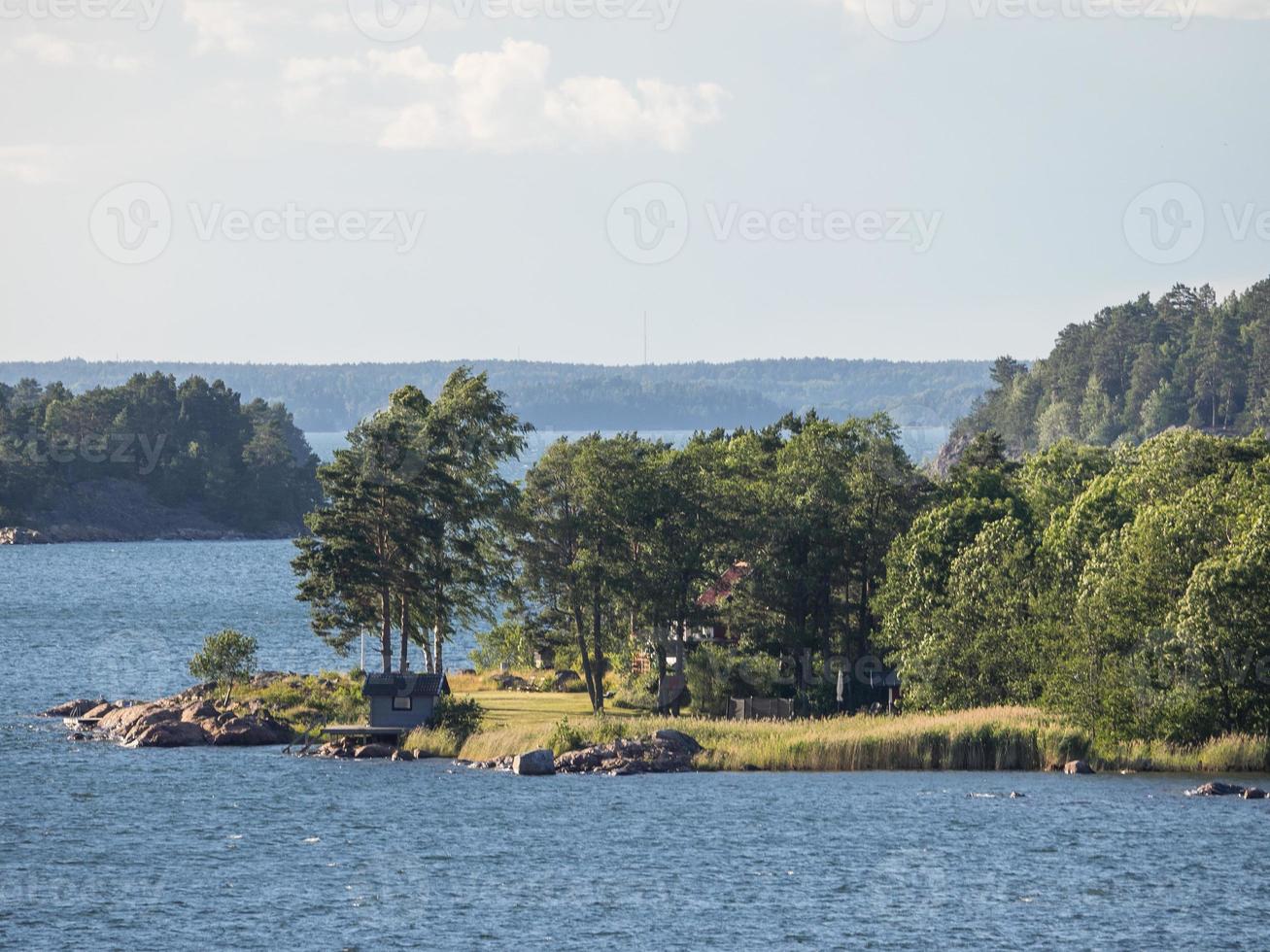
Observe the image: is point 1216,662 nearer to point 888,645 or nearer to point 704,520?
point 888,645

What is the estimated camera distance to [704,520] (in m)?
95.1

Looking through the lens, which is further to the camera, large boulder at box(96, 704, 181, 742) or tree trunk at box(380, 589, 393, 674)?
tree trunk at box(380, 589, 393, 674)

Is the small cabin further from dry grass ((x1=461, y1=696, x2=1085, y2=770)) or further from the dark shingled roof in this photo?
dry grass ((x1=461, y1=696, x2=1085, y2=770))

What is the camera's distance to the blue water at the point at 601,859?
5134cm

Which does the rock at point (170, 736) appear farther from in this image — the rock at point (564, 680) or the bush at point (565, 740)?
the rock at point (564, 680)

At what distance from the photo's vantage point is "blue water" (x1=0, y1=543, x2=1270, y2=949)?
51.3 metres

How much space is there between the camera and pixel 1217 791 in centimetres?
6856

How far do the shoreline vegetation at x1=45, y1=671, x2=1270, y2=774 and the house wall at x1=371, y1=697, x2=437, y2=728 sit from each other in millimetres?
1316

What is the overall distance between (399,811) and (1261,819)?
32.4 metres

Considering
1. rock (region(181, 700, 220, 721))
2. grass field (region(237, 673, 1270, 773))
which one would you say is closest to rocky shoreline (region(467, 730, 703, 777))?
grass field (region(237, 673, 1270, 773))

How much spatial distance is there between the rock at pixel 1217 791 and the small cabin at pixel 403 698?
120ft

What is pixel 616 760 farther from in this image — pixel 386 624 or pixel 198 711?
pixel 198 711

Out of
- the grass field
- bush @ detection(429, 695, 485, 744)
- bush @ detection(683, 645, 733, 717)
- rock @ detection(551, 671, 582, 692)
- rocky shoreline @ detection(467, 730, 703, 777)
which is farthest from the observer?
rock @ detection(551, 671, 582, 692)

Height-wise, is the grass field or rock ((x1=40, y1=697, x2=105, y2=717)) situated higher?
the grass field
